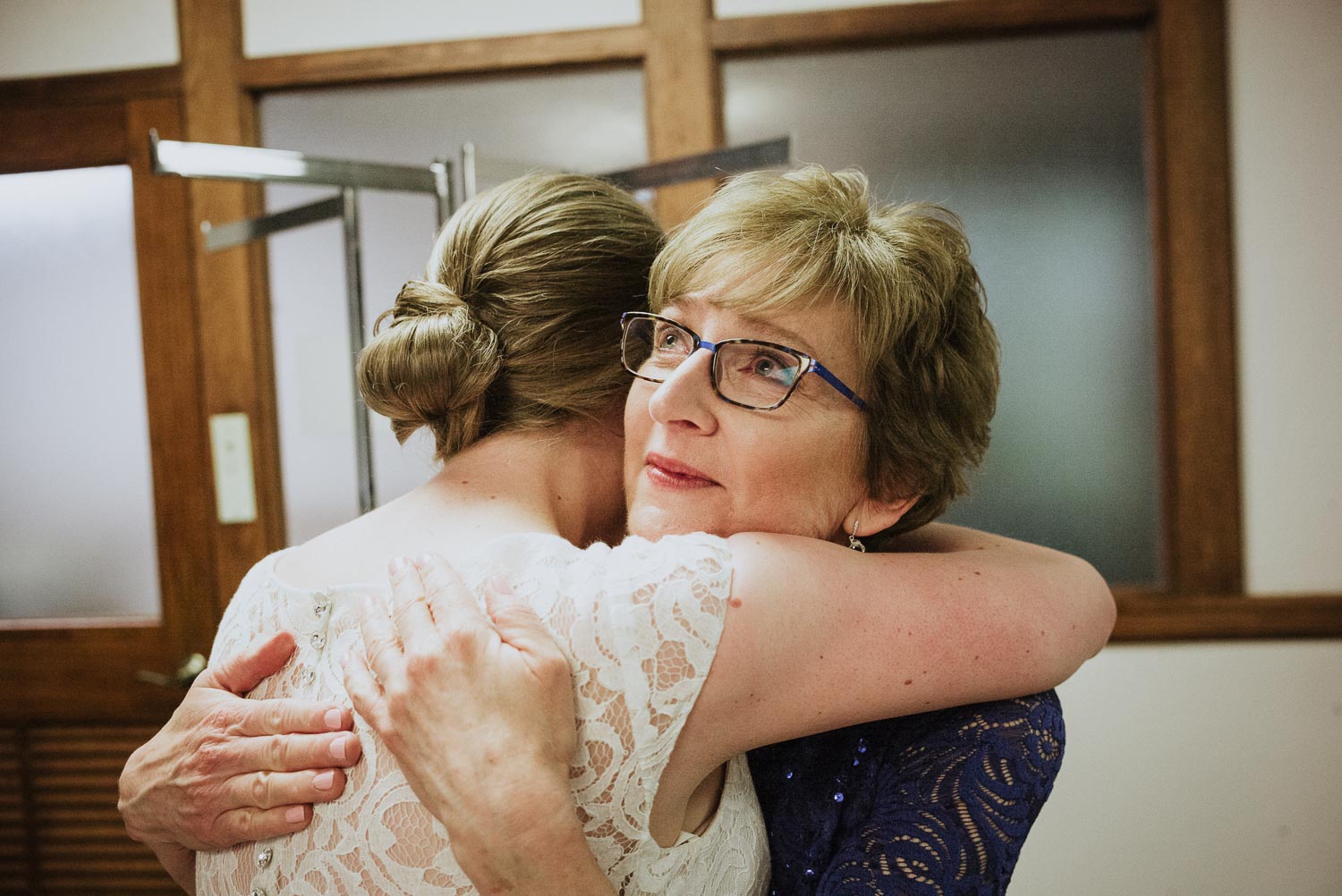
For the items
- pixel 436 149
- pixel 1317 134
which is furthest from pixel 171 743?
pixel 1317 134

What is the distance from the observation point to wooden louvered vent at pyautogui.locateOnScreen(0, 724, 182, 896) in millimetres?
2764

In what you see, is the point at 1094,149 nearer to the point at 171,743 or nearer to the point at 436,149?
the point at 436,149

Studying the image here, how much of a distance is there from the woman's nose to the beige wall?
75.7 inches

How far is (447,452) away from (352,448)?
1.83m

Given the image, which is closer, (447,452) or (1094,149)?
(447,452)

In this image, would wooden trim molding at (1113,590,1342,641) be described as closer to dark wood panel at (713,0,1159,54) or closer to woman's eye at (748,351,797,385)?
dark wood panel at (713,0,1159,54)

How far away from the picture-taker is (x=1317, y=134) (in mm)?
2445

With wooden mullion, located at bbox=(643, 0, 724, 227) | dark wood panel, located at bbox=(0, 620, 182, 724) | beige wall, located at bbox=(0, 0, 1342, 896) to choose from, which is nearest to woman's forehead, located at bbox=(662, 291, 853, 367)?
wooden mullion, located at bbox=(643, 0, 724, 227)

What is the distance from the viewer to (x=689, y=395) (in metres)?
0.99

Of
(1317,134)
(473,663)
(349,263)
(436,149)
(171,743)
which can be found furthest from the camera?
(436,149)

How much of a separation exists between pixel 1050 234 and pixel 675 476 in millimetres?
1919

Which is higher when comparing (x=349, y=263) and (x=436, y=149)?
(x=436, y=149)

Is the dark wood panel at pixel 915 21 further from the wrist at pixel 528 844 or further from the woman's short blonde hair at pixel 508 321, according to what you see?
the wrist at pixel 528 844

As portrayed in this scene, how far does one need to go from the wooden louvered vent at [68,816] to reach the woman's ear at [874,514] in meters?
2.46
